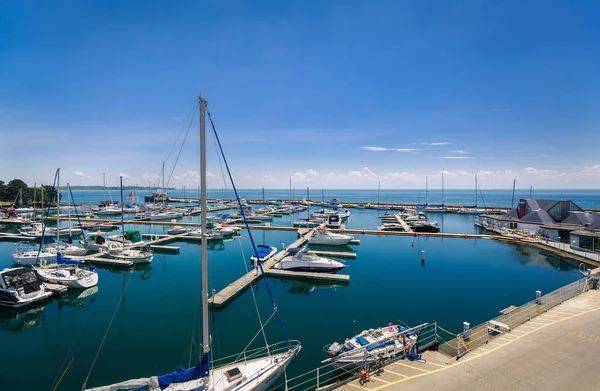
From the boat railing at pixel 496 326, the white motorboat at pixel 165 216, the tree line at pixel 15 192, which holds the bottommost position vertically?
the boat railing at pixel 496 326

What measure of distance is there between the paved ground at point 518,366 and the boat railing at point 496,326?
2.12ft

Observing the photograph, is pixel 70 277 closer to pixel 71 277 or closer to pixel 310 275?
pixel 71 277

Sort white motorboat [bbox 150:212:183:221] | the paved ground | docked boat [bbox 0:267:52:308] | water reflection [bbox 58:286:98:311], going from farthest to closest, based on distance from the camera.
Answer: white motorboat [bbox 150:212:183:221] → water reflection [bbox 58:286:98:311] → docked boat [bbox 0:267:52:308] → the paved ground

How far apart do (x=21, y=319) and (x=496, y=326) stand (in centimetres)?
3360

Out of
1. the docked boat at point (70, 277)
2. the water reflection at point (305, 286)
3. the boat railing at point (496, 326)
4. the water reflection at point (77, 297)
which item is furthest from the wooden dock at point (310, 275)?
the docked boat at point (70, 277)

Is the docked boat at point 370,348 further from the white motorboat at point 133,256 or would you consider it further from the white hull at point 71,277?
the white motorboat at point 133,256

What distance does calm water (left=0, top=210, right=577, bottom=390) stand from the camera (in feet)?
54.4

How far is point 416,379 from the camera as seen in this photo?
11.3m

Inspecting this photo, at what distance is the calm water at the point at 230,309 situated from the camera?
1658 centimetres

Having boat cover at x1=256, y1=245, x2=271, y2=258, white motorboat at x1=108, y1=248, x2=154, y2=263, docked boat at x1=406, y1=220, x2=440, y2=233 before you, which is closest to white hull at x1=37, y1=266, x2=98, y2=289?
white motorboat at x1=108, y1=248, x2=154, y2=263

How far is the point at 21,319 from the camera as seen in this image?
2258 centimetres

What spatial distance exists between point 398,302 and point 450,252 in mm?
22833

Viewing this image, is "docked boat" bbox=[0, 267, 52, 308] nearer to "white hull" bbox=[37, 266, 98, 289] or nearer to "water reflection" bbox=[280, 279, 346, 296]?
"white hull" bbox=[37, 266, 98, 289]

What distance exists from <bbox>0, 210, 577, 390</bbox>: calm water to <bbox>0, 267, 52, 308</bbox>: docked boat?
1.06 m
